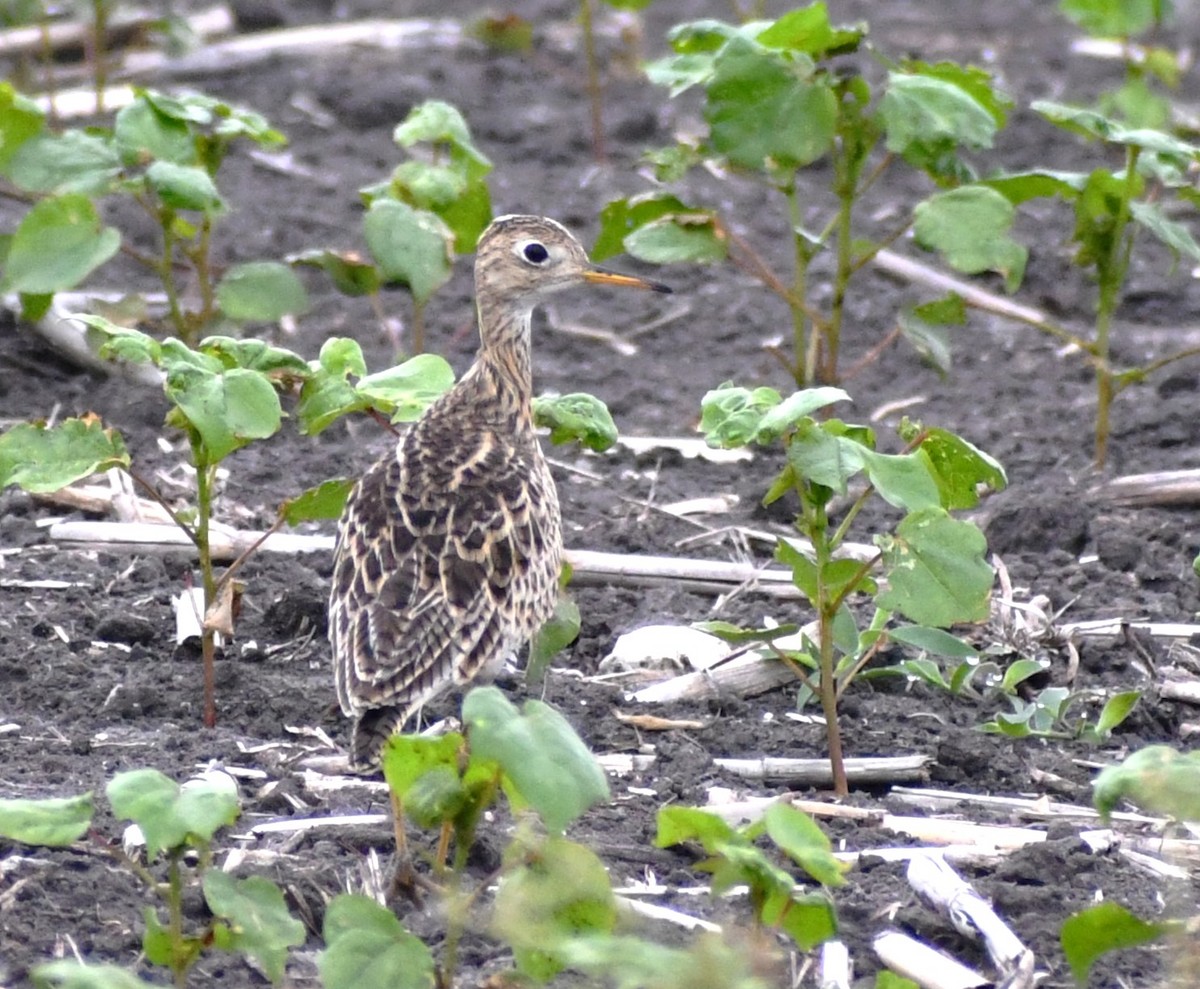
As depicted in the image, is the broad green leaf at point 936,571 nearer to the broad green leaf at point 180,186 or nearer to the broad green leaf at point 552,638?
the broad green leaf at point 552,638

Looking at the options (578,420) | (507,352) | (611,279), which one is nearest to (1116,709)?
(578,420)

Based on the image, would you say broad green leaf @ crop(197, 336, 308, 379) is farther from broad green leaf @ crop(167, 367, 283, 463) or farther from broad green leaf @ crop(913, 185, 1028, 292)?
broad green leaf @ crop(913, 185, 1028, 292)

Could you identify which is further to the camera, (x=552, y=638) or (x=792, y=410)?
(x=552, y=638)

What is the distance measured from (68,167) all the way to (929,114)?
2817 mm

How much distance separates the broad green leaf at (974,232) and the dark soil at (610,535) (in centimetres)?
84

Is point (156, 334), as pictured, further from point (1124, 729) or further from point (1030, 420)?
point (1124, 729)

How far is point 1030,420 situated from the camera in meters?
8.01

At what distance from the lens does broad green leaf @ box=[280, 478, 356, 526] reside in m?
5.48

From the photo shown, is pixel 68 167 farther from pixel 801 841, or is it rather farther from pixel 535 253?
pixel 801 841

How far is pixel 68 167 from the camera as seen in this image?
267 inches

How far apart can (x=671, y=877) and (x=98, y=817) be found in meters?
1.35

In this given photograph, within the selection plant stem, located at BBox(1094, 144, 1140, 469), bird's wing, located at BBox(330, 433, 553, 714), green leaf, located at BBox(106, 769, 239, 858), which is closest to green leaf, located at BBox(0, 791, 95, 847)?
green leaf, located at BBox(106, 769, 239, 858)

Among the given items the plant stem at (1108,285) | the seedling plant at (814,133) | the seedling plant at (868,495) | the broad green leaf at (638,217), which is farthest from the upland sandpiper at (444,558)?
the plant stem at (1108,285)

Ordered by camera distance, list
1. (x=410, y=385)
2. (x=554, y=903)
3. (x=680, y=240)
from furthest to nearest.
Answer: (x=680, y=240)
(x=410, y=385)
(x=554, y=903)
